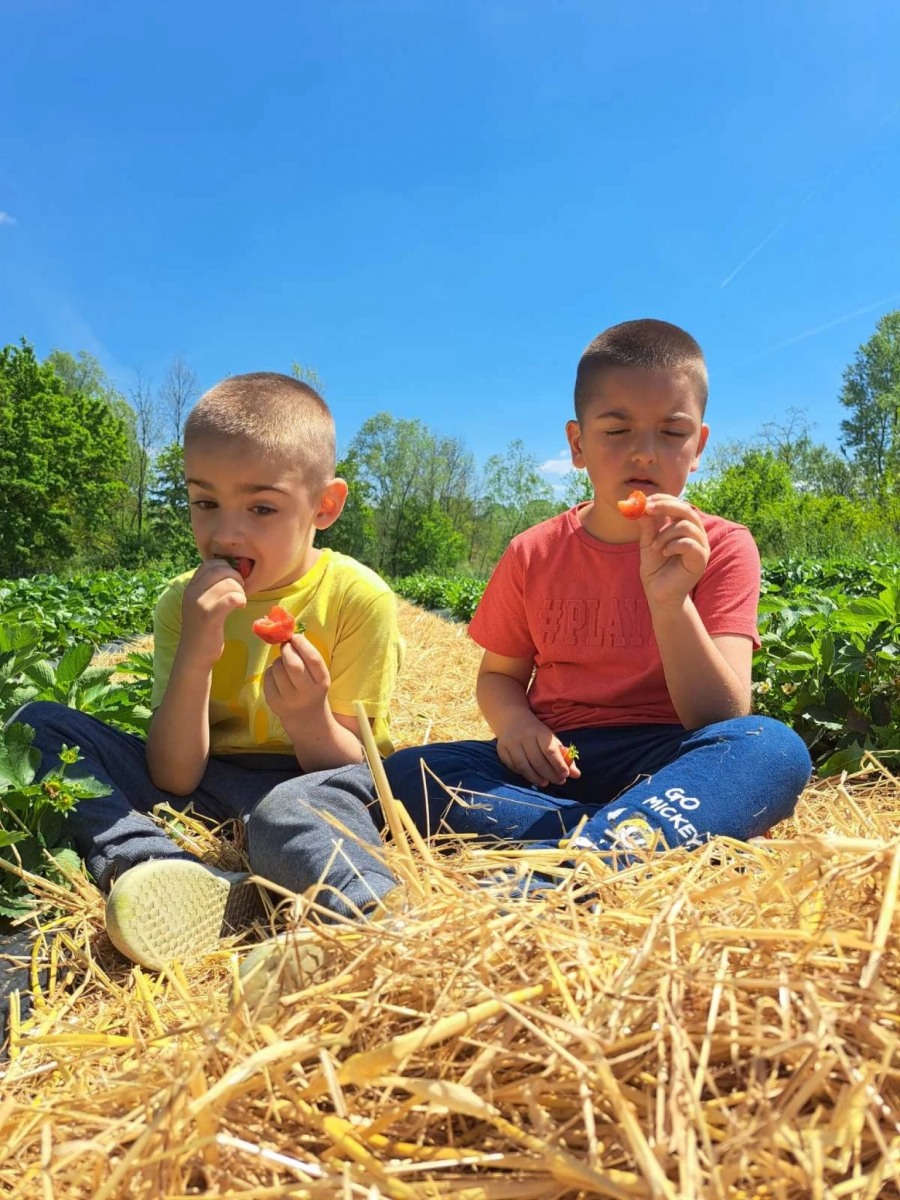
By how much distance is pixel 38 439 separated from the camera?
39.1 metres

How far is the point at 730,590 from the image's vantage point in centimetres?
253

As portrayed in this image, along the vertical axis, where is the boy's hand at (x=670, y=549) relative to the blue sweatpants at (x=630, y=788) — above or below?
above

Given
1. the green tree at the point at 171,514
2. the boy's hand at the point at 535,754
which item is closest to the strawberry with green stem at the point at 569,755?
the boy's hand at the point at 535,754

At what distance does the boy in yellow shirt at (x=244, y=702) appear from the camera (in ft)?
6.32

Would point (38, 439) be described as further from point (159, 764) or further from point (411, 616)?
point (159, 764)

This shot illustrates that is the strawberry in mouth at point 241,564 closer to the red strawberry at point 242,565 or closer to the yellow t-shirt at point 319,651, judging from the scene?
the red strawberry at point 242,565

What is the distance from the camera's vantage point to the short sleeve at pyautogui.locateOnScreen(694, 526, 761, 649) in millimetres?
2492

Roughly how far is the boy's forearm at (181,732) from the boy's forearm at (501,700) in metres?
0.86

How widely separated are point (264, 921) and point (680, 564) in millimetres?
1393

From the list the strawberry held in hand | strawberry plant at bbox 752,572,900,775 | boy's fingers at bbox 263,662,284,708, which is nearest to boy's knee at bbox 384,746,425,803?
boy's fingers at bbox 263,662,284,708

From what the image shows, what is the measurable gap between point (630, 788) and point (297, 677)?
877mm

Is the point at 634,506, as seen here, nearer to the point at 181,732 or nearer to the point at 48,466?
the point at 181,732

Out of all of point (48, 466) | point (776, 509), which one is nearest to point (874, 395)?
point (776, 509)

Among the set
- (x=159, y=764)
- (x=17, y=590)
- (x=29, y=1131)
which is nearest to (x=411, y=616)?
(x=17, y=590)
